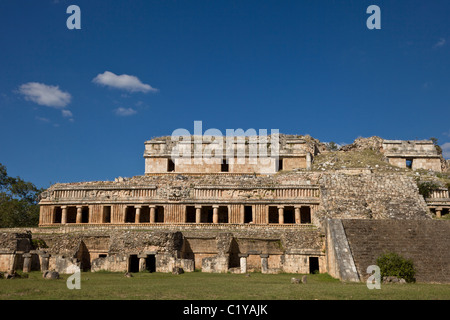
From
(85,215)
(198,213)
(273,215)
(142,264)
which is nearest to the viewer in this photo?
(142,264)

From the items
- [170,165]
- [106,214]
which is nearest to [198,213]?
[106,214]

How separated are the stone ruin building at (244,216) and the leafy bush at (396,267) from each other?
63cm

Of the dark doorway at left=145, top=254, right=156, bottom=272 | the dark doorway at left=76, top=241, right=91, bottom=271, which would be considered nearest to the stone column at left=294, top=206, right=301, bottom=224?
the dark doorway at left=145, top=254, right=156, bottom=272

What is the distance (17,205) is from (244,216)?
65.4ft

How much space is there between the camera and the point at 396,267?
49.5 feet

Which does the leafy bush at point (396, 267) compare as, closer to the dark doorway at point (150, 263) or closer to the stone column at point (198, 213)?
the dark doorway at point (150, 263)

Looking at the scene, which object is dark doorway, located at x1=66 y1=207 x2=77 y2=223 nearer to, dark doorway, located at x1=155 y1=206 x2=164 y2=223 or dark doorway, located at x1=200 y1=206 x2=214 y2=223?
dark doorway, located at x1=155 y1=206 x2=164 y2=223

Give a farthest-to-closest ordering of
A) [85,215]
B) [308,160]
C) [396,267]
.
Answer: [308,160] → [85,215] → [396,267]

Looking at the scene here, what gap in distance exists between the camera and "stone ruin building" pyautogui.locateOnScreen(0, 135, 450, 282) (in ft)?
61.2

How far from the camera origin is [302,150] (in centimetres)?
3105

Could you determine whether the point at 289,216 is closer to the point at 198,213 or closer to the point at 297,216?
the point at 297,216

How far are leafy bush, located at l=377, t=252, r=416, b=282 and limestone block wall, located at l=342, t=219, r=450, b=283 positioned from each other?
1.70ft

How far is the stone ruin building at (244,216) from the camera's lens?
18.7 metres
